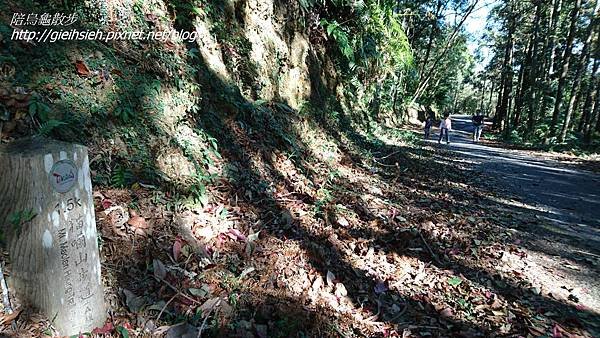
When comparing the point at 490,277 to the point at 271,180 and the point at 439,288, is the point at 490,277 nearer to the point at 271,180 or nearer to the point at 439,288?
the point at 439,288

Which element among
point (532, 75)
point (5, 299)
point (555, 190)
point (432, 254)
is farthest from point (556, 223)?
point (532, 75)

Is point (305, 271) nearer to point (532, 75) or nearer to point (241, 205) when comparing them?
point (241, 205)

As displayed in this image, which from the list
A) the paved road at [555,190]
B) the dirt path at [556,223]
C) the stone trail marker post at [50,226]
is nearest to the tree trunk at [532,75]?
the paved road at [555,190]

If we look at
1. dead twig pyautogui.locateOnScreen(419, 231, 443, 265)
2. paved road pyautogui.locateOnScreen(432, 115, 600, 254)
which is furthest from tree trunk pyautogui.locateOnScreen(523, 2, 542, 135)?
dead twig pyautogui.locateOnScreen(419, 231, 443, 265)

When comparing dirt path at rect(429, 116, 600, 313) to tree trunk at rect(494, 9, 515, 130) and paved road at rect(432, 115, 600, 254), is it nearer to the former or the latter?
paved road at rect(432, 115, 600, 254)

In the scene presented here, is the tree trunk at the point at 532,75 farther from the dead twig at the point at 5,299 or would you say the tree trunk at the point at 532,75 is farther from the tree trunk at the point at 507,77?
the dead twig at the point at 5,299

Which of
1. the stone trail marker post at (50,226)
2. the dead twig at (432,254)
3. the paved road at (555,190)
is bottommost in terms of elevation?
the paved road at (555,190)

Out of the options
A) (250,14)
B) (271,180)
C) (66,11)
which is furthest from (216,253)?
(250,14)

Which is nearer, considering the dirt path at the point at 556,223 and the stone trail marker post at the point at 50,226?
the stone trail marker post at the point at 50,226

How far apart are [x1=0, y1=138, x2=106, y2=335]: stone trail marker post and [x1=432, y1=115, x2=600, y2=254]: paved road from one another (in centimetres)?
625

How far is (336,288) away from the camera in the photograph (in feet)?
11.4

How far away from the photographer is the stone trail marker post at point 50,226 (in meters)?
1.73

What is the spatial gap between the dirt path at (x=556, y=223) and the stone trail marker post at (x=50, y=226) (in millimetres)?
4615

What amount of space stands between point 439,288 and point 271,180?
8.81 feet
